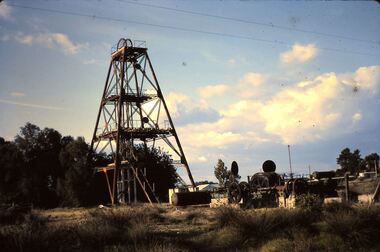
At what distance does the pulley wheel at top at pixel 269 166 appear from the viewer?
117ft

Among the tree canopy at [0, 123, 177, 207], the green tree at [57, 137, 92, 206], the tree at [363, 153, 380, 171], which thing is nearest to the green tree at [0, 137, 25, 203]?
the tree canopy at [0, 123, 177, 207]

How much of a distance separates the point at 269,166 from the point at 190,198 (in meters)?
7.07

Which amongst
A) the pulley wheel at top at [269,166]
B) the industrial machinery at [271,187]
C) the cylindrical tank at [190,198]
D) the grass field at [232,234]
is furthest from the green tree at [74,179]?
the grass field at [232,234]

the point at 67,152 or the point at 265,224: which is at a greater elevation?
the point at 67,152

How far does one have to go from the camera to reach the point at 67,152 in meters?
51.8

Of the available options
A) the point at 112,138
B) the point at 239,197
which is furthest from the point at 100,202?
the point at 239,197

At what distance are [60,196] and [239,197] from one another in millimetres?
22778

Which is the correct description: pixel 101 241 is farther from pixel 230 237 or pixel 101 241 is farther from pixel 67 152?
pixel 67 152

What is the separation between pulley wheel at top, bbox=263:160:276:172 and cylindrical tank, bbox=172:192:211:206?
20.5ft

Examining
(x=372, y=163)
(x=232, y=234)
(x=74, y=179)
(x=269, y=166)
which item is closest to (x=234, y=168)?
(x=269, y=166)

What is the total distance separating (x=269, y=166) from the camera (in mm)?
35875

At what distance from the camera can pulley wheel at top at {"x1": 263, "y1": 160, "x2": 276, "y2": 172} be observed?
35.7 meters

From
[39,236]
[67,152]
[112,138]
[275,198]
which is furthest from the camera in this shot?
[67,152]

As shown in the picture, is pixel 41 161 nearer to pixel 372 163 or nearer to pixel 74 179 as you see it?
pixel 74 179
